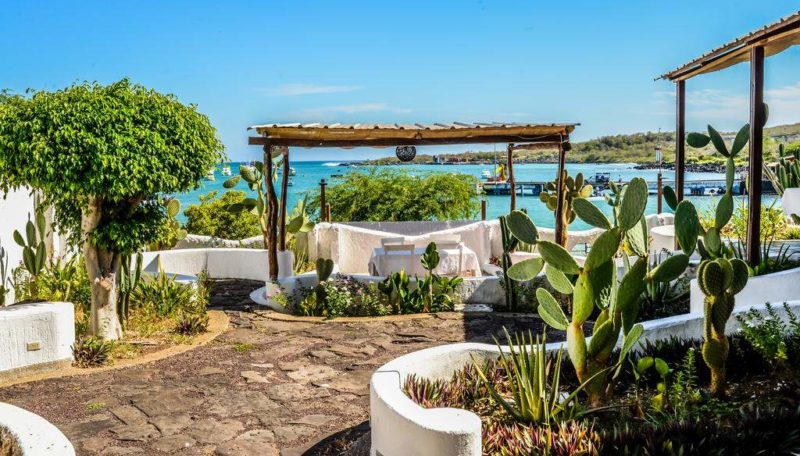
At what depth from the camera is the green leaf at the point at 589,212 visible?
4.84 meters

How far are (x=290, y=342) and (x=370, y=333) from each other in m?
0.93

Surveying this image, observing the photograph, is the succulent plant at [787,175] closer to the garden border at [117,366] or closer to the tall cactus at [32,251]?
the garden border at [117,366]

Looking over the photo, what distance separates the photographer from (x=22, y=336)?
682cm

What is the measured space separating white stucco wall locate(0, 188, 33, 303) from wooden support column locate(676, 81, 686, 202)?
8529 mm

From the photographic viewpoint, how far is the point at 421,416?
3838 millimetres

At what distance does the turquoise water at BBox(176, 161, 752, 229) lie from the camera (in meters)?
48.3

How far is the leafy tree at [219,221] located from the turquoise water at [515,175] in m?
0.71

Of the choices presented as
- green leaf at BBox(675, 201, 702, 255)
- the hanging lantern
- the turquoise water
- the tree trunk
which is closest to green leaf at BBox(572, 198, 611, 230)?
green leaf at BBox(675, 201, 702, 255)

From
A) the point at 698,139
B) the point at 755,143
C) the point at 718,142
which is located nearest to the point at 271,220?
the point at 698,139

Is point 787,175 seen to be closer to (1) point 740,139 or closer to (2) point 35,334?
(1) point 740,139

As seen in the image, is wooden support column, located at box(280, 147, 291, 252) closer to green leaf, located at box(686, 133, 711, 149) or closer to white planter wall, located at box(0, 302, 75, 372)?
white planter wall, located at box(0, 302, 75, 372)

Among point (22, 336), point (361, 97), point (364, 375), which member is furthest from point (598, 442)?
point (361, 97)

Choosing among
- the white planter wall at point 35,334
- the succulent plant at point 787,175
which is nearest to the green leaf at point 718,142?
the succulent plant at point 787,175

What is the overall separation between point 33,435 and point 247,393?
7.38 ft
